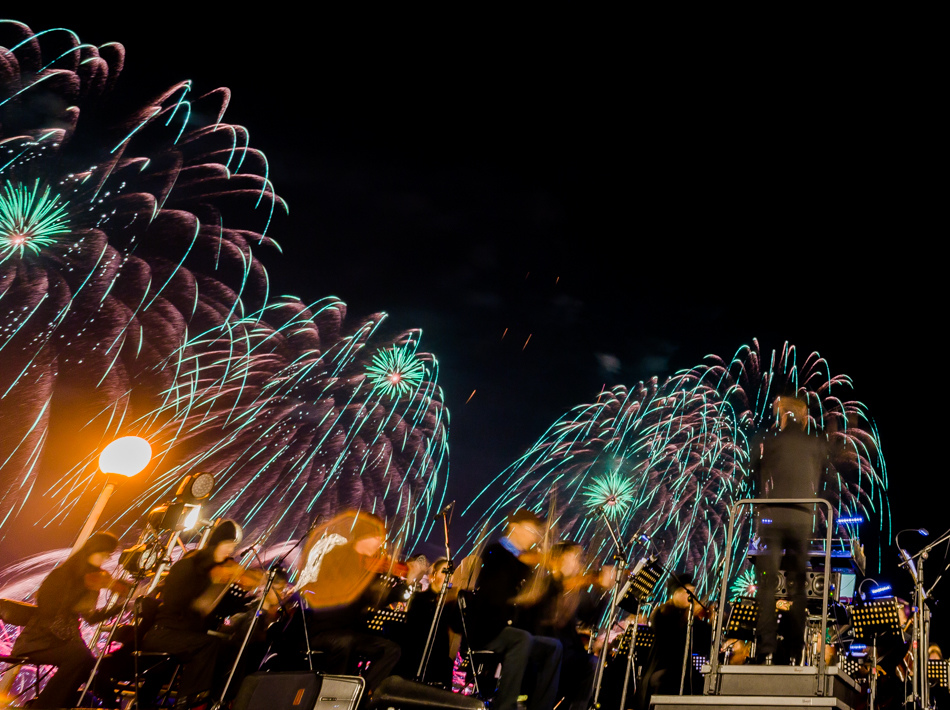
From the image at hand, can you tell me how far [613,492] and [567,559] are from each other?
1226 cm

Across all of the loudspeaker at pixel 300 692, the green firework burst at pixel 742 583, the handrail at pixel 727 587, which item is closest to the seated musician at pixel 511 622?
the loudspeaker at pixel 300 692

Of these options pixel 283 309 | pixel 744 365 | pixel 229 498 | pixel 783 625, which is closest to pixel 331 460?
pixel 229 498

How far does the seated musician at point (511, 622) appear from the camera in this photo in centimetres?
612

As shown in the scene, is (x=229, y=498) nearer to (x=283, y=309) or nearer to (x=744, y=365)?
(x=283, y=309)

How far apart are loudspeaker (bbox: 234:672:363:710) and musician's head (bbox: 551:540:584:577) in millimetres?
2652

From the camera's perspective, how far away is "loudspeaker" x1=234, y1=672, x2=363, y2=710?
16.3 ft

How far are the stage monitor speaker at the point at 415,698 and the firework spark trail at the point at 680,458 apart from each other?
12.9 meters

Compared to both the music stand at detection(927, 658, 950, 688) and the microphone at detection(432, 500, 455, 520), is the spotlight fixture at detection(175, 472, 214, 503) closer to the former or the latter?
the microphone at detection(432, 500, 455, 520)

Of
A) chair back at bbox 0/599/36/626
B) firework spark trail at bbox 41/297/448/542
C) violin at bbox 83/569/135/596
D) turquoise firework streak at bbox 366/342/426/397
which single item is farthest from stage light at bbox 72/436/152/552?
turquoise firework streak at bbox 366/342/426/397

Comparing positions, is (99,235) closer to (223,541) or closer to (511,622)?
(223,541)

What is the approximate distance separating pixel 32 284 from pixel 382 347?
31.3 feet

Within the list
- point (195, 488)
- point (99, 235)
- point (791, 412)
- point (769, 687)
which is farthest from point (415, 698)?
point (99, 235)

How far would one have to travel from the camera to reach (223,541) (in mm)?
6703

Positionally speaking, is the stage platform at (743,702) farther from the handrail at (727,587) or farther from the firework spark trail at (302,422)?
the firework spark trail at (302,422)
